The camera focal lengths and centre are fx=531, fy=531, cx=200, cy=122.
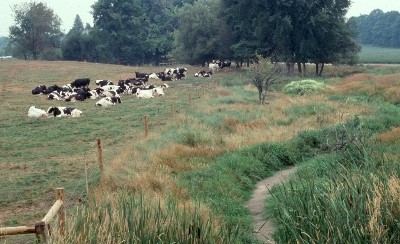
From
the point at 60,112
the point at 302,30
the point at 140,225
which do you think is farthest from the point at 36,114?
the point at 302,30

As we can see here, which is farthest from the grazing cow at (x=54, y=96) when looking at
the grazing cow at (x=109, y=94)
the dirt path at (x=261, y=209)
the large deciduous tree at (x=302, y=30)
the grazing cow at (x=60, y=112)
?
the large deciduous tree at (x=302, y=30)

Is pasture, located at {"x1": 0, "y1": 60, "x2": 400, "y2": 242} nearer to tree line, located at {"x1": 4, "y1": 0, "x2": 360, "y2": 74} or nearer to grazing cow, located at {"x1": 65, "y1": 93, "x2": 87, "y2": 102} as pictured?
grazing cow, located at {"x1": 65, "y1": 93, "x2": 87, "y2": 102}

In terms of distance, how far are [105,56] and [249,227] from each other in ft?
230

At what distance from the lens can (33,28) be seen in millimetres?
71812

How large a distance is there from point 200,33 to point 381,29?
3194 inches

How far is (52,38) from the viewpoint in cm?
7906

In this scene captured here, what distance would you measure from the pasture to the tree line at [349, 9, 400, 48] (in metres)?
95.5

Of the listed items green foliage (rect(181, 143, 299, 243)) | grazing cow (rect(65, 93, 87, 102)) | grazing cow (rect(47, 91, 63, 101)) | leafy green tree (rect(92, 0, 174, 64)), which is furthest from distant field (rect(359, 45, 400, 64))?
green foliage (rect(181, 143, 299, 243))

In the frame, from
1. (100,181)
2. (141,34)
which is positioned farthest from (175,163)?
(141,34)

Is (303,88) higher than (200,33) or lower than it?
lower

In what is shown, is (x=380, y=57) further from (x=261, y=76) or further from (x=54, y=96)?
(x=54, y=96)

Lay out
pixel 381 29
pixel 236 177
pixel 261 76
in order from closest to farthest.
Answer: pixel 236 177 → pixel 261 76 → pixel 381 29

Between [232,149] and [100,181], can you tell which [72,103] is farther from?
[100,181]

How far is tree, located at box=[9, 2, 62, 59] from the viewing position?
71.6m
